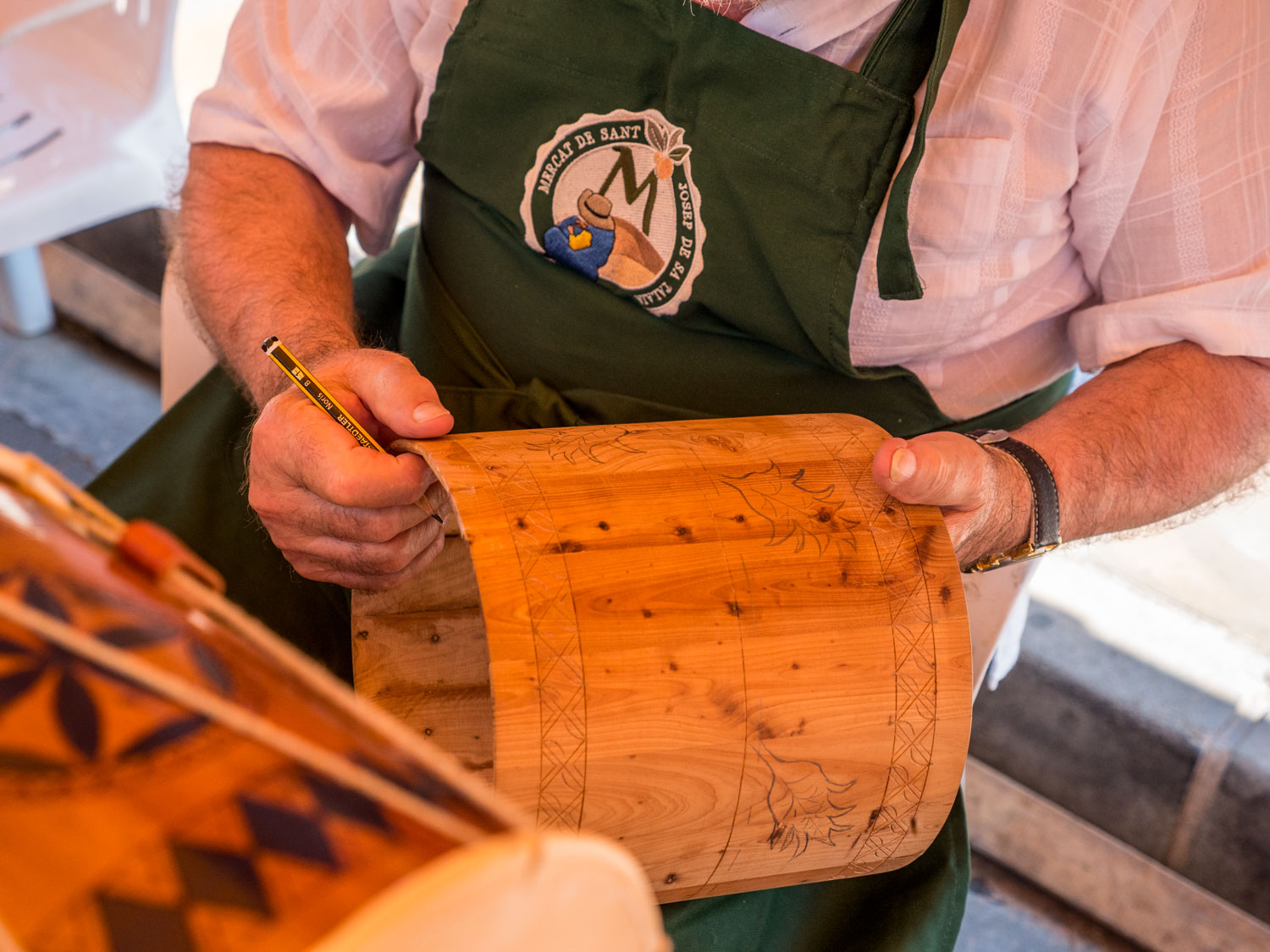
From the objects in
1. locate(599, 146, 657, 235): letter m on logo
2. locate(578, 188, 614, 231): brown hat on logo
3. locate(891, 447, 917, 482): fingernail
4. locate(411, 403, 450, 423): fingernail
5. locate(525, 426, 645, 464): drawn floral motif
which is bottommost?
locate(411, 403, 450, 423): fingernail

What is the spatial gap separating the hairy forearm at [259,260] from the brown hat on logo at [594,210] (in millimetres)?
280

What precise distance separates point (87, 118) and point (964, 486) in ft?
6.02

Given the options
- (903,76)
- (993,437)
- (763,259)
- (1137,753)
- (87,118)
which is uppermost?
(903,76)

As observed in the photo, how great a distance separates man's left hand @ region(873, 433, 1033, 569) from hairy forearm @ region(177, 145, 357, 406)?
592 mm

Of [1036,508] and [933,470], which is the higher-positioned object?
[933,470]

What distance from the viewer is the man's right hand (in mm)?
849

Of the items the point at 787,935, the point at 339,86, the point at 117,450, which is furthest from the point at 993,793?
the point at 117,450

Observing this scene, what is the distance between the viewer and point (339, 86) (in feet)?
4.03

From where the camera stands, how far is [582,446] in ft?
2.69

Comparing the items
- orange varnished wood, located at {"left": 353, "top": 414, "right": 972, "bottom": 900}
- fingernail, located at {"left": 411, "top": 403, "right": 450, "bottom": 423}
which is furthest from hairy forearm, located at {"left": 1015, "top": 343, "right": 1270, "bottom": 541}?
fingernail, located at {"left": 411, "top": 403, "right": 450, "bottom": 423}

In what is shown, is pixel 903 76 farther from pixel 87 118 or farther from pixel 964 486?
pixel 87 118

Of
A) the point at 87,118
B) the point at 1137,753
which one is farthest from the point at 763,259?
the point at 87,118

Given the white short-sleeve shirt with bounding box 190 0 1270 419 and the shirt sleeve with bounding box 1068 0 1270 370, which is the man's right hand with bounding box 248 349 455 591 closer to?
the white short-sleeve shirt with bounding box 190 0 1270 419

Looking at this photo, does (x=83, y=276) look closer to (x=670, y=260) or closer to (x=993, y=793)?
(x=670, y=260)
